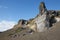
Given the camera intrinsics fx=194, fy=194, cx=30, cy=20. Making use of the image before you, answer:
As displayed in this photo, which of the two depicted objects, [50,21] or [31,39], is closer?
[31,39]

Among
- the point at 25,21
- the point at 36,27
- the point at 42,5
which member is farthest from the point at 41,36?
the point at 25,21

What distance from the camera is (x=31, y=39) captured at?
38.6 metres

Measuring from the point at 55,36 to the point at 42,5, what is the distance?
108 ft

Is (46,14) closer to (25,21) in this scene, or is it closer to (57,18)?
(57,18)

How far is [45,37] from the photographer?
122 ft

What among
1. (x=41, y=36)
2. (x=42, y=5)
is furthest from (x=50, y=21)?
(x=41, y=36)

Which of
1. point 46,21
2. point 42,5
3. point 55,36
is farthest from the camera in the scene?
point 42,5

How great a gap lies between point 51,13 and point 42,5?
33.3 ft

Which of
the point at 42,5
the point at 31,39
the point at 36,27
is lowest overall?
the point at 31,39

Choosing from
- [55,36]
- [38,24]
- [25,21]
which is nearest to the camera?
[55,36]

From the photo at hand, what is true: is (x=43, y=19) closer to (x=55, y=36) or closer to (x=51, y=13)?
(x=51, y=13)

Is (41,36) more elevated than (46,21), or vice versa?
(46,21)

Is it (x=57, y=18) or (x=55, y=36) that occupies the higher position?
(x=57, y=18)

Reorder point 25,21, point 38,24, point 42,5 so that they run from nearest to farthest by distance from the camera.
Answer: point 38,24
point 42,5
point 25,21
